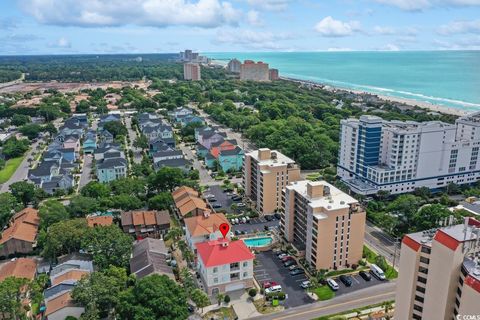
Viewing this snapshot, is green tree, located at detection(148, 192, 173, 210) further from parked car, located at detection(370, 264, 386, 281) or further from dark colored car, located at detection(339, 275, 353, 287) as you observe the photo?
parked car, located at detection(370, 264, 386, 281)

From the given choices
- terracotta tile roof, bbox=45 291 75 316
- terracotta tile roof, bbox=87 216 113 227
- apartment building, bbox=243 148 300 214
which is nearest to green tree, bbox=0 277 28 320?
terracotta tile roof, bbox=45 291 75 316

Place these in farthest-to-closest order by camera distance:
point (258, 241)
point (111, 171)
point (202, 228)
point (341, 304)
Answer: point (111, 171)
point (258, 241)
point (202, 228)
point (341, 304)

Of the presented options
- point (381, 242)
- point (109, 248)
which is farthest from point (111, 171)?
point (381, 242)

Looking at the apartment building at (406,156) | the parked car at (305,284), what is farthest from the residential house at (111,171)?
the parked car at (305,284)

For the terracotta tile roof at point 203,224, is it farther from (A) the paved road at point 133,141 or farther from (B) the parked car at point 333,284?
(A) the paved road at point 133,141

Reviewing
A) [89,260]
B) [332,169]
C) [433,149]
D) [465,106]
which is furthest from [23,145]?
[465,106]

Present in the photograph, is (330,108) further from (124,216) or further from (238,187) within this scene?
(124,216)

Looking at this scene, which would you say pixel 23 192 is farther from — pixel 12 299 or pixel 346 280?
pixel 346 280
